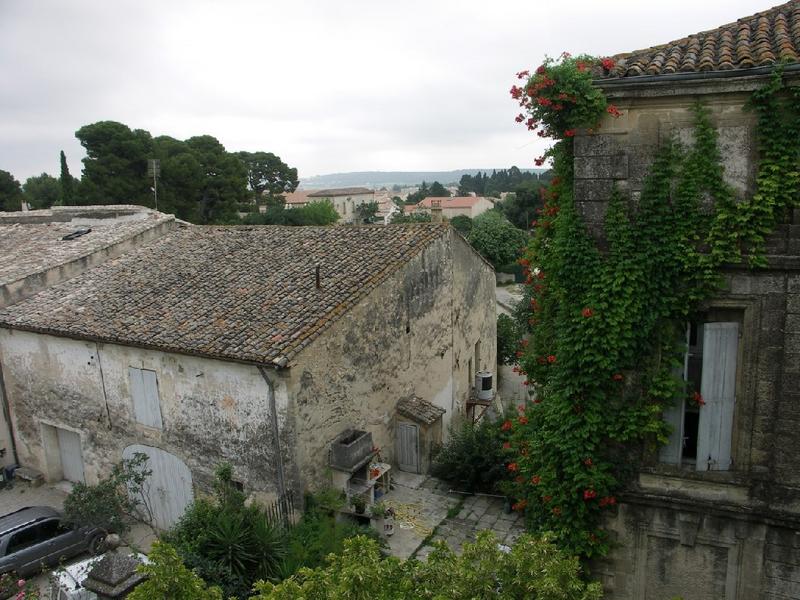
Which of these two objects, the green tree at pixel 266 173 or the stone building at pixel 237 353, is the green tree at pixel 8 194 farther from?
the stone building at pixel 237 353

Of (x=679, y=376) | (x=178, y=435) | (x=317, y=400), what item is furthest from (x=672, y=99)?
(x=178, y=435)

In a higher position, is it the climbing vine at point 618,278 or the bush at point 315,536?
the climbing vine at point 618,278

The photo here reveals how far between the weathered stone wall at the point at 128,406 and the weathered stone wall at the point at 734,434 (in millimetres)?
7197

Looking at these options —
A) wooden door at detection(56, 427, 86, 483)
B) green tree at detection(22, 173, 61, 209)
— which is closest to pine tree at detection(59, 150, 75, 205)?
green tree at detection(22, 173, 61, 209)

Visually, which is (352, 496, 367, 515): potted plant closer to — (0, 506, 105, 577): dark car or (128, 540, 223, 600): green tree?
(0, 506, 105, 577): dark car

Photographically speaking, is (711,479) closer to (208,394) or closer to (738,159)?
(738,159)

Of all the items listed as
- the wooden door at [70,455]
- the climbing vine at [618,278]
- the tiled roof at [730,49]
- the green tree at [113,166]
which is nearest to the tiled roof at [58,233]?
the wooden door at [70,455]

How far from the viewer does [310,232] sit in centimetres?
1872

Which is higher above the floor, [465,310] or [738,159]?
[738,159]

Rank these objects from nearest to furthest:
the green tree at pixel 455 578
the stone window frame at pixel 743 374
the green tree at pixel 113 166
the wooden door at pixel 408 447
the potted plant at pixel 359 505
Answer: the green tree at pixel 455 578
the stone window frame at pixel 743 374
the potted plant at pixel 359 505
the wooden door at pixel 408 447
the green tree at pixel 113 166

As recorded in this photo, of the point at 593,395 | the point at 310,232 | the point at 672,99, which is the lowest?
the point at 593,395

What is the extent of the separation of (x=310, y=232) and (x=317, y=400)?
287 inches

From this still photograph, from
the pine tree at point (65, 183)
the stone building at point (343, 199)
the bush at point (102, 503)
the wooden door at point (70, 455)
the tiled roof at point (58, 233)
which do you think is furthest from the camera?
the stone building at point (343, 199)

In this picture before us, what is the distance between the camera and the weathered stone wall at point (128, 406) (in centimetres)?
1277
